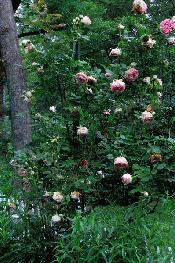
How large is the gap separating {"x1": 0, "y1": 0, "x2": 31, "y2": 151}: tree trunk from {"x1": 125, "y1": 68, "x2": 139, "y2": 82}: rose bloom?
12.2ft

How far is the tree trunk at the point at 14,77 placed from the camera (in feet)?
22.7

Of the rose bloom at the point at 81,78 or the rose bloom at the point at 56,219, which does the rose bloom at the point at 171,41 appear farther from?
the rose bloom at the point at 56,219

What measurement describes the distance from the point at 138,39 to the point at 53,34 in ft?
2.43

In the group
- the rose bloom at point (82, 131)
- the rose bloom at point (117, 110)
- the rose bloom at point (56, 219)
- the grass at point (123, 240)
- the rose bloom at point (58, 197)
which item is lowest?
the grass at point (123, 240)

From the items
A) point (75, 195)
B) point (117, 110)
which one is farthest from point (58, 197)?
point (117, 110)

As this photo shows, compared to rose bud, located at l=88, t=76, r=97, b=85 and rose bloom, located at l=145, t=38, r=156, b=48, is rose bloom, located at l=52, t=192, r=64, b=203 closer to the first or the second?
rose bud, located at l=88, t=76, r=97, b=85

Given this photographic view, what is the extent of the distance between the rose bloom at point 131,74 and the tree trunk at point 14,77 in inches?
146

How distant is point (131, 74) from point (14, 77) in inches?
154

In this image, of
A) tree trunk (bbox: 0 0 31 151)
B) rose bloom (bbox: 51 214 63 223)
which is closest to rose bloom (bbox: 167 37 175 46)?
rose bloom (bbox: 51 214 63 223)

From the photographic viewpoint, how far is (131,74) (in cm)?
337

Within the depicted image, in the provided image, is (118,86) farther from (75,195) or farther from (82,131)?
(75,195)

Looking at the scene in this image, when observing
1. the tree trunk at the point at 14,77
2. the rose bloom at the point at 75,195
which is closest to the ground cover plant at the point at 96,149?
the rose bloom at the point at 75,195

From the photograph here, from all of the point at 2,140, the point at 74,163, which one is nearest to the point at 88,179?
the point at 74,163

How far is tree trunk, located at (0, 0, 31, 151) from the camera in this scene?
22.7 feet
